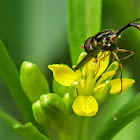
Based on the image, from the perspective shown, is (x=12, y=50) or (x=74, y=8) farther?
(x=12, y=50)

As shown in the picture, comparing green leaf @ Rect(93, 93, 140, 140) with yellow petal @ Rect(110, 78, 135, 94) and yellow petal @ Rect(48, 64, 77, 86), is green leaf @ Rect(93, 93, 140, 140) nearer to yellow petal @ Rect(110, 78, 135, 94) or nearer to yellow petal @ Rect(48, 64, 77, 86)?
yellow petal @ Rect(110, 78, 135, 94)

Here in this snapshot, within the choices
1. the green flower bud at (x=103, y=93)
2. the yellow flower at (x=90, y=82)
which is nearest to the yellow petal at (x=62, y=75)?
the yellow flower at (x=90, y=82)

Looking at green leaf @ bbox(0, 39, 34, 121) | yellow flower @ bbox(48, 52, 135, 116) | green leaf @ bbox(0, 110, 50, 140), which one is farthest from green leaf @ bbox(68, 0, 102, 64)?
green leaf @ bbox(0, 110, 50, 140)

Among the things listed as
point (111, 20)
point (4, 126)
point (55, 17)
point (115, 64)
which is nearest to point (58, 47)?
point (55, 17)

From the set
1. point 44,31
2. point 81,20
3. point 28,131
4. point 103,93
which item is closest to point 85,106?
point 103,93

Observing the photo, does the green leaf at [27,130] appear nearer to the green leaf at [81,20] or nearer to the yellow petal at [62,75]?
the yellow petal at [62,75]

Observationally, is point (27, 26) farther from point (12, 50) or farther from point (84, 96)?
point (84, 96)
